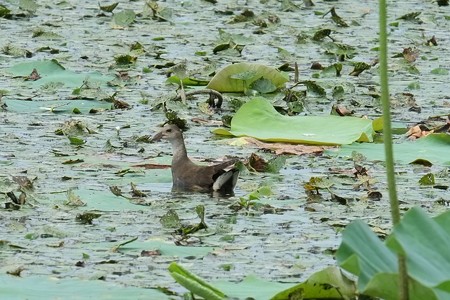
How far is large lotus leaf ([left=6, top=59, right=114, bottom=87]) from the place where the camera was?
6.90 meters

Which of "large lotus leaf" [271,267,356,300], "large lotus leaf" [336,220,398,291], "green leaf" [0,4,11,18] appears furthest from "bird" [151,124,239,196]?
"green leaf" [0,4,11,18]

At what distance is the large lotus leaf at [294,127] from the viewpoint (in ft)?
18.5

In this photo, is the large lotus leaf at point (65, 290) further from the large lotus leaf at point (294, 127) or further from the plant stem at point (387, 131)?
the large lotus leaf at point (294, 127)

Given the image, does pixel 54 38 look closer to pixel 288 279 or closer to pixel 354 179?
pixel 354 179

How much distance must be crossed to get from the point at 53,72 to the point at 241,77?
1.01 meters

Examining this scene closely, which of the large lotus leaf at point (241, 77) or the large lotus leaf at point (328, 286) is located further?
the large lotus leaf at point (241, 77)

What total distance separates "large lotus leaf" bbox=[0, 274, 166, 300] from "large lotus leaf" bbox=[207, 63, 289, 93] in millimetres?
3476

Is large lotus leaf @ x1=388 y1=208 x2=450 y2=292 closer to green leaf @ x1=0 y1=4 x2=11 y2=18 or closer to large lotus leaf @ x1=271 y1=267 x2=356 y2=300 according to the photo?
large lotus leaf @ x1=271 y1=267 x2=356 y2=300

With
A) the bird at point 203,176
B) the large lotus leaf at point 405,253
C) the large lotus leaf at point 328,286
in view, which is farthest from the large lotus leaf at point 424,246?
the bird at point 203,176

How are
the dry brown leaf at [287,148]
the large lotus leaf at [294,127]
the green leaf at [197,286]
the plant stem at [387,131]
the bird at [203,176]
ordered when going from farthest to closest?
the large lotus leaf at [294,127], the dry brown leaf at [287,148], the bird at [203,176], the green leaf at [197,286], the plant stem at [387,131]

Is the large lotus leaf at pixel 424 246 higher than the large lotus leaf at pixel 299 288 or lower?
higher

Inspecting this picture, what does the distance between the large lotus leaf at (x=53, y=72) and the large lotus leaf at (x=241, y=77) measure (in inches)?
23.7

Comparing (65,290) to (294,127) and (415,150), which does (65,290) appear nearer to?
(415,150)

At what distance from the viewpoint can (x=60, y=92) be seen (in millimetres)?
6715
